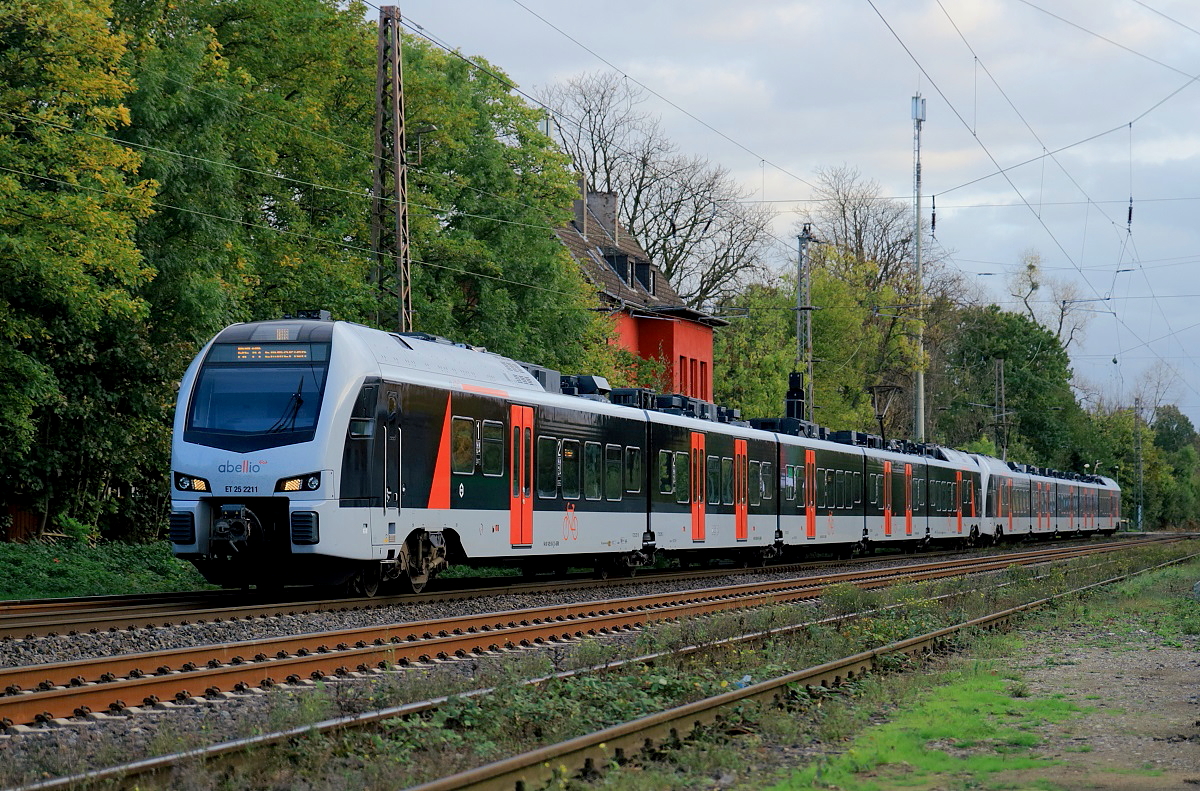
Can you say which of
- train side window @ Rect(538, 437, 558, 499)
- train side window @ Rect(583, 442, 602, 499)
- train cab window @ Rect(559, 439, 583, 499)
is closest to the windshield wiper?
train side window @ Rect(538, 437, 558, 499)

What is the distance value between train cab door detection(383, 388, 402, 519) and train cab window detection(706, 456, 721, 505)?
11.7 metres

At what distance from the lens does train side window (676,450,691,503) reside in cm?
2658

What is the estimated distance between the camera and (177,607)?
53.5ft

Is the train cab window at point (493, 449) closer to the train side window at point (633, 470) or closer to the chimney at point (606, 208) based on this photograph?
the train side window at point (633, 470)

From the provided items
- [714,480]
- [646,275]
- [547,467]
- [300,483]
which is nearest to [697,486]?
[714,480]

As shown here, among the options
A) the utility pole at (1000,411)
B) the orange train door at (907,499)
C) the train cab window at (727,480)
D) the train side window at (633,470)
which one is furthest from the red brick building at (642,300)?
the train side window at (633,470)

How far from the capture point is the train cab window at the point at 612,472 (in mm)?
23484

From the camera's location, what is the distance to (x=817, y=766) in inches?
320

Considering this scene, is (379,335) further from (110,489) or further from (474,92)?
(474,92)

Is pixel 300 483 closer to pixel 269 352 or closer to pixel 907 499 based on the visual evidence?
pixel 269 352

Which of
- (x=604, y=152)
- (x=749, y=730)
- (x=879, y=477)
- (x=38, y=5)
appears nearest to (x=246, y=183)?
(x=38, y=5)

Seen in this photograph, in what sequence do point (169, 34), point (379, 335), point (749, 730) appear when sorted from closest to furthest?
point (749, 730) → point (379, 335) → point (169, 34)

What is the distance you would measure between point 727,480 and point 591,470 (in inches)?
268

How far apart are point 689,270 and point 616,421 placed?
4310 cm
